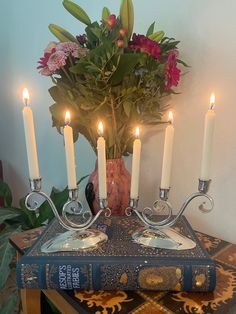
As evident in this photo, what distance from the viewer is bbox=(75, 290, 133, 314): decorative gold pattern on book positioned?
Answer: 43 cm

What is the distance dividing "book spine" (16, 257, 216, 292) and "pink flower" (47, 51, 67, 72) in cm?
40

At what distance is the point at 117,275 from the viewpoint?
0.46 meters

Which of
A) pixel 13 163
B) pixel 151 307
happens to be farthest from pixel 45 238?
pixel 13 163

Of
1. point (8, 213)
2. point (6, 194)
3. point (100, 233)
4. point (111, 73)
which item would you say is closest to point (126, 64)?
point (111, 73)

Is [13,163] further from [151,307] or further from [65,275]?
[151,307]

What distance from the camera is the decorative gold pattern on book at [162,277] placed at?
46cm

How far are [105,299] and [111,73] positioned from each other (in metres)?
0.44

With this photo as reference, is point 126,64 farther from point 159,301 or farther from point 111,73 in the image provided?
point 159,301

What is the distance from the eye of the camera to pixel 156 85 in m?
0.65

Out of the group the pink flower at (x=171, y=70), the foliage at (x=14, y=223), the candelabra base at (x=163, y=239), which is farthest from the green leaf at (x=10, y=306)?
the pink flower at (x=171, y=70)

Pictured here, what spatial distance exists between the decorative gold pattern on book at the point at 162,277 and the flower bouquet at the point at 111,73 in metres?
0.26

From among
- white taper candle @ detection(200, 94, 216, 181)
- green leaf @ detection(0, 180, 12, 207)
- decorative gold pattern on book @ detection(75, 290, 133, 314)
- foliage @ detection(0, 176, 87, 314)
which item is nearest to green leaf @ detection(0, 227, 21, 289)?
foliage @ detection(0, 176, 87, 314)

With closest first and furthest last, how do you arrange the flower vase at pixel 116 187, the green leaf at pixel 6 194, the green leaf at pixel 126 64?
the green leaf at pixel 126 64 < the flower vase at pixel 116 187 < the green leaf at pixel 6 194

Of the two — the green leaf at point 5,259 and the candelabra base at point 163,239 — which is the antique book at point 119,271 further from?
the green leaf at point 5,259
